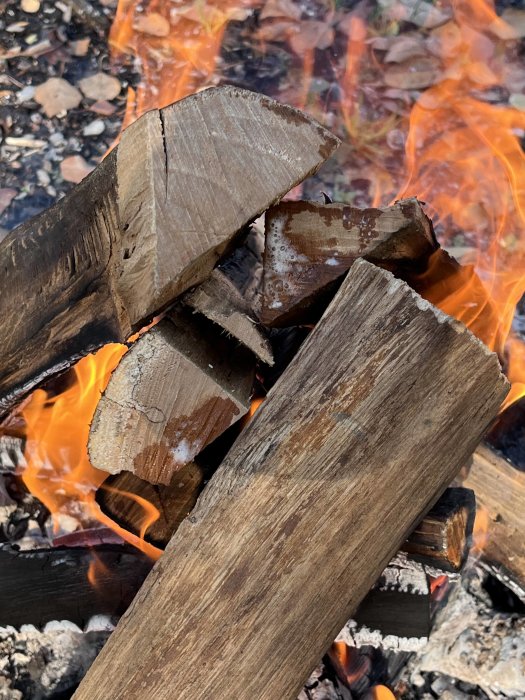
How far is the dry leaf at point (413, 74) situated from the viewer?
254cm

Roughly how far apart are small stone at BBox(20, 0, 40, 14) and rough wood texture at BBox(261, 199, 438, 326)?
1857 millimetres

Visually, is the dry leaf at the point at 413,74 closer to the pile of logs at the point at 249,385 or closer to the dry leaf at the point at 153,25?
the dry leaf at the point at 153,25

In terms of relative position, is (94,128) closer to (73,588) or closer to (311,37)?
(311,37)

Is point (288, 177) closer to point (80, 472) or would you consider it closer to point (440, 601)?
point (80, 472)

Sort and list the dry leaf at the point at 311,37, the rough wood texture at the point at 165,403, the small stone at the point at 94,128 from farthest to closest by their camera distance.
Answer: the dry leaf at the point at 311,37
the small stone at the point at 94,128
the rough wood texture at the point at 165,403

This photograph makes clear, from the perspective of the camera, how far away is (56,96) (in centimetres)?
253

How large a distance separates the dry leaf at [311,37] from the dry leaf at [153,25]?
50cm

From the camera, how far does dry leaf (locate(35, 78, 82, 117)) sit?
8.27ft

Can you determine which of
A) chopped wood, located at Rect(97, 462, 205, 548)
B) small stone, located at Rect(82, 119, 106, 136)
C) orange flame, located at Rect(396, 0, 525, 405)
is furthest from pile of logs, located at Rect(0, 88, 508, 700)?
small stone, located at Rect(82, 119, 106, 136)

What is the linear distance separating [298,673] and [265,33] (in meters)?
2.31

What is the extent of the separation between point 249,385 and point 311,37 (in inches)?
71.3

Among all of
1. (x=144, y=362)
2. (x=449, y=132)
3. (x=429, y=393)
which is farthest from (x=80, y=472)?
(x=449, y=132)

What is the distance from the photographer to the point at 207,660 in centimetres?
117

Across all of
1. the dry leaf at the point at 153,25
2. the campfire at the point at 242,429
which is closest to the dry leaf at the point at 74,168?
the dry leaf at the point at 153,25
